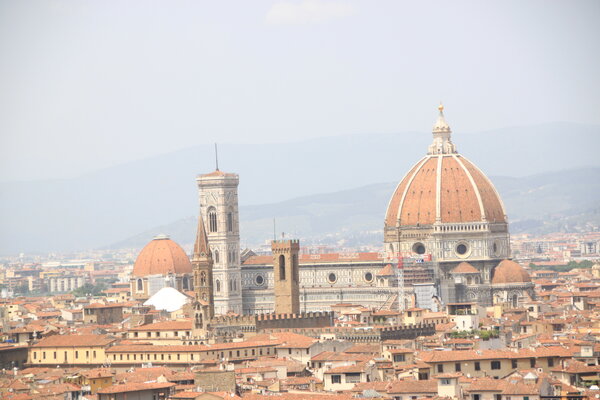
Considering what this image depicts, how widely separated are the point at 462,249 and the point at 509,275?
20.1 feet

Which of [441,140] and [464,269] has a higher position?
[441,140]

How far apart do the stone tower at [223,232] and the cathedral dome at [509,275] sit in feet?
63.2

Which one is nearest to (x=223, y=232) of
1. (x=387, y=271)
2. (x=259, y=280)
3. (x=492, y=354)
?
(x=259, y=280)

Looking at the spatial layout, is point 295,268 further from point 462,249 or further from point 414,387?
point 414,387

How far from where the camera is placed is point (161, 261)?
6048 inches

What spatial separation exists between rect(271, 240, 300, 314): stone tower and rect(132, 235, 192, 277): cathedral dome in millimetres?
33533

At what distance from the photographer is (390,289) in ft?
428

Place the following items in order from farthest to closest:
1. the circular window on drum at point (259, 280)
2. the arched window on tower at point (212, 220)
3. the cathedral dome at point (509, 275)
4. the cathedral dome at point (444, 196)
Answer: the circular window on drum at point (259, 280), the arched window on tower at point (212, 220), the cathedral dome at point (444, 196), the cathedral dome at point (509, 275)

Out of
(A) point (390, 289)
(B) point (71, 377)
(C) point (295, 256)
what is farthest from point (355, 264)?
(B) point (71, 377)

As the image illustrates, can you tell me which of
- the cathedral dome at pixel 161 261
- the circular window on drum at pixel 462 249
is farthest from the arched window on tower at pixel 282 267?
the cathedral dome at pixel 161 261

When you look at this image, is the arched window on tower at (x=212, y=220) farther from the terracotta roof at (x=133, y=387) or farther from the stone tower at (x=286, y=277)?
the terracotta roof at (x=133, y=387)

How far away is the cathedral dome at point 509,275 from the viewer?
131 metres

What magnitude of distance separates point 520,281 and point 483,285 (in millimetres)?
2674

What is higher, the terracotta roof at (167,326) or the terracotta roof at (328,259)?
the terracotta roof at (328,259)
